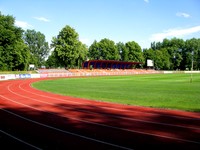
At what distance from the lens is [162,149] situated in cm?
854

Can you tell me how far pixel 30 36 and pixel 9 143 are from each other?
12277 centimetres

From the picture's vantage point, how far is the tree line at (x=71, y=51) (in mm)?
69750

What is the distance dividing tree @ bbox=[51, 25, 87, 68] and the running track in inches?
2674

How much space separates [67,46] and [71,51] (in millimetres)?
2110

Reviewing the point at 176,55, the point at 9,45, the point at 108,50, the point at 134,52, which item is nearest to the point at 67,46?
the point at 9,45

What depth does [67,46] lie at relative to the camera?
8369cm

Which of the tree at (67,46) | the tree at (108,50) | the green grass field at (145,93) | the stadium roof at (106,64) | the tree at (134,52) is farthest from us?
the tree at (134,52)

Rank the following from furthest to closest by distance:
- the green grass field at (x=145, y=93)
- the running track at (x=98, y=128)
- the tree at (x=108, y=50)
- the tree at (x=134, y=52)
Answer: the tree at (x=134, y=52) < the tree at (x=108, y=50) < the green grass field at (x=145, y=93) < the running track at (x=98, y=128)

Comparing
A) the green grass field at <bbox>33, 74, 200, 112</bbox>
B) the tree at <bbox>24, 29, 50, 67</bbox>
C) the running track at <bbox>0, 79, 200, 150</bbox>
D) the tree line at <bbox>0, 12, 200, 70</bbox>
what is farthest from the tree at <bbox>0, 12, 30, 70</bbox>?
the running track at <bbox>0, 79, 200, 150</bbox>

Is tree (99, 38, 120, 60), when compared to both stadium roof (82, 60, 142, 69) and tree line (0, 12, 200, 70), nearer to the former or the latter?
tree line (0, 12, 200, 70)

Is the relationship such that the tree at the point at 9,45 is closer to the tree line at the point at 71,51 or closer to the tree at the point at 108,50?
the tree line at the point at 71,51

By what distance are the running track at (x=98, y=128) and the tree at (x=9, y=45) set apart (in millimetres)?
54524

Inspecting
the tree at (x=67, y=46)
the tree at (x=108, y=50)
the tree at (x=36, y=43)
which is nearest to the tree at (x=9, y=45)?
the tree at (x=67, y=46)

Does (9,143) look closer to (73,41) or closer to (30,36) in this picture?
(73,41)
